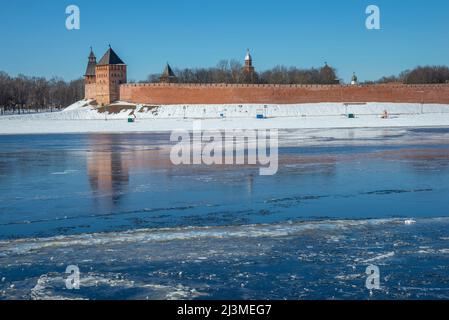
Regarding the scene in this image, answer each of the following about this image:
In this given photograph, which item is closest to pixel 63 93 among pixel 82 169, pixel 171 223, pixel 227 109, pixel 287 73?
pixel 287 73

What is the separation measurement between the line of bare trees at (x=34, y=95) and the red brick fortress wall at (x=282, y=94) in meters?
17.5

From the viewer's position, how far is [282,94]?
54844 millimetres

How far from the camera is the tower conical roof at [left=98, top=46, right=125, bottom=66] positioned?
5594 cm

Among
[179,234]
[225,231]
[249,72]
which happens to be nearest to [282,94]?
[249,72]

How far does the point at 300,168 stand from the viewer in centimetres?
1090

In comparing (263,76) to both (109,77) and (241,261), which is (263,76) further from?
(241,261)

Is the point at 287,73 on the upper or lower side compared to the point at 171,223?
upper

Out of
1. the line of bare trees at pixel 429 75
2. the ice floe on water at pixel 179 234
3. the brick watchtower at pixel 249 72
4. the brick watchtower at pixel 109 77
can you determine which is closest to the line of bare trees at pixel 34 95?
the brick watchtower at pixel 109 77

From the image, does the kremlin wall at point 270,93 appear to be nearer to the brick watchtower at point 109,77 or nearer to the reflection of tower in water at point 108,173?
the brick watchtower at point 109,77
